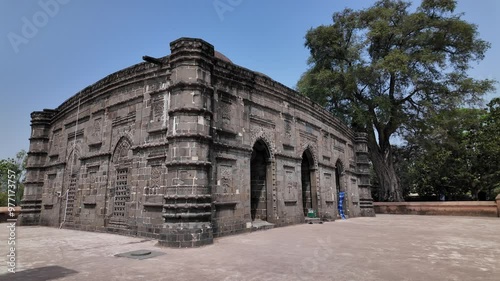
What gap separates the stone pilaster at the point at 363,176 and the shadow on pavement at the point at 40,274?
54.0 ft

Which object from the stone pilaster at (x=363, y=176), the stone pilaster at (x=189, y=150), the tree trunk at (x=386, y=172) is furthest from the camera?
the tree trunk at (x=386, y=172)

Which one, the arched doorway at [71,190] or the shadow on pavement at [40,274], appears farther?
the arched doorway at [71,190]

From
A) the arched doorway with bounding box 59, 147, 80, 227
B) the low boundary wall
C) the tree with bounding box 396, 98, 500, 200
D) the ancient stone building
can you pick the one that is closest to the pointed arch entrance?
the ancient stone building

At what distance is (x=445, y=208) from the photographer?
16.8 meters

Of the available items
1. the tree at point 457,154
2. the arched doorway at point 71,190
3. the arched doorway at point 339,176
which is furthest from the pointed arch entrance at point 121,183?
the tree at point 457,154

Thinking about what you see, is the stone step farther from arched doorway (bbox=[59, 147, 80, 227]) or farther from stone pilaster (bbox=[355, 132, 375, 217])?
stone pilaster (bbox=[355, 132, 375, 217])

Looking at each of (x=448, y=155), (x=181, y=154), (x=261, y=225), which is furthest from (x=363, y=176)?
(x=181, y=154)

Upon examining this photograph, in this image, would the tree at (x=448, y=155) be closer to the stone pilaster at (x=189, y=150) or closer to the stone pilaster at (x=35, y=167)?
the stone pilaster at (x=189, y=150)

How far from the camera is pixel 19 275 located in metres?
4.21

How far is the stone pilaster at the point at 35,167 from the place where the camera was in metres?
13.3

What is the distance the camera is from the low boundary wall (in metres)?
14.9

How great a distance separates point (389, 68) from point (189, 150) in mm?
15038

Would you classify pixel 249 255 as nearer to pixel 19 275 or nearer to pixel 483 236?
pixel 19 275

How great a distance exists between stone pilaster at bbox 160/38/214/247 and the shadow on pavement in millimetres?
2445
